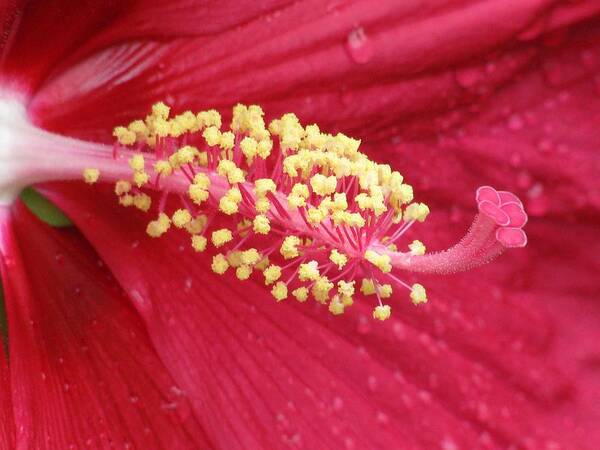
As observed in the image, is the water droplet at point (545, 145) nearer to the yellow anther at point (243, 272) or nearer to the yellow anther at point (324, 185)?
the yellow anther at point (324, 185)

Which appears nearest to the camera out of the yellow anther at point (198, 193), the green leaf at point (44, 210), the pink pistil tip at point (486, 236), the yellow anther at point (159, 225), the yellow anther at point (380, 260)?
the pink pistil tip at point (486, 236)

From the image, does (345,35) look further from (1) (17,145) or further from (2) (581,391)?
(2) (581,391)

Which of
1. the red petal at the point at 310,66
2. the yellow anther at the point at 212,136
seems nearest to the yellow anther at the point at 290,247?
the yellow anther at the point at 212,136

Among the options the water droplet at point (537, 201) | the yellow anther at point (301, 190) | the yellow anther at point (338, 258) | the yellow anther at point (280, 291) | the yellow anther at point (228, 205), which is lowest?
the yellow anther at point (280, 291)

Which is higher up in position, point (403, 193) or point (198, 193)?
point (403, 193)

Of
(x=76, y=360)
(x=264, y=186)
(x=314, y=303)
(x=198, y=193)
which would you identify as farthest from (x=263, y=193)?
(x=76, y=360)

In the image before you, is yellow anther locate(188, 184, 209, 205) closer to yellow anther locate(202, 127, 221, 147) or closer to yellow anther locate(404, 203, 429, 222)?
yellow anther locate(202, 127, 221, 147)

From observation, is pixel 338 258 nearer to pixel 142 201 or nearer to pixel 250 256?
pixel 250 256
